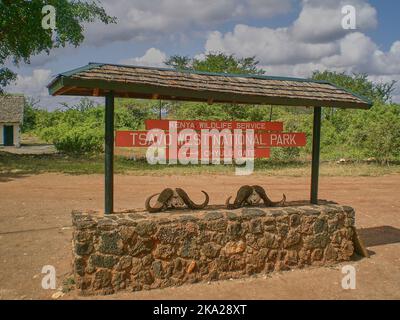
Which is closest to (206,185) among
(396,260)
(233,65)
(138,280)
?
(396,260)

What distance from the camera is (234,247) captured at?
6699 mm

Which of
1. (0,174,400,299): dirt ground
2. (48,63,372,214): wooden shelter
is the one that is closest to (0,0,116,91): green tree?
(0,174,400,299): dirt ground

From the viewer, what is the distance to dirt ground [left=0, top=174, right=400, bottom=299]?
246 inches

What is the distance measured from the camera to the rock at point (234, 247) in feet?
21.9

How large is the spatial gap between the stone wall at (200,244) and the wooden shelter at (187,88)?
60 cm

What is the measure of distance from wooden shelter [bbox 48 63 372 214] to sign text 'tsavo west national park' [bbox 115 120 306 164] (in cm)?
40

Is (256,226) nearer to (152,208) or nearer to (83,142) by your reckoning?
(152,208)

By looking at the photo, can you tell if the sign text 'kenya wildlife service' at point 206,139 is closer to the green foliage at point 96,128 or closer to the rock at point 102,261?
the rock at point 102,261

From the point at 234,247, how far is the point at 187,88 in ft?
8.17

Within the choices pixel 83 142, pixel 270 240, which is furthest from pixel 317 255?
pixel 83 142

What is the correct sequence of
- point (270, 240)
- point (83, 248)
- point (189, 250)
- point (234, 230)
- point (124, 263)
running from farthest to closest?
point (270, 240) → point (234, 230) → point (189, 250) → point (124, 263) → point (83, 248)

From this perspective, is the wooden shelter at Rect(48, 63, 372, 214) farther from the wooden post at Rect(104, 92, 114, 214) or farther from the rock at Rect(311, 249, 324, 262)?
the rock at Rect(311, 249, 324, 262)

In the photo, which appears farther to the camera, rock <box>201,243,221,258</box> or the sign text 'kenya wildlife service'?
the sign text 'kenya wildlife service'

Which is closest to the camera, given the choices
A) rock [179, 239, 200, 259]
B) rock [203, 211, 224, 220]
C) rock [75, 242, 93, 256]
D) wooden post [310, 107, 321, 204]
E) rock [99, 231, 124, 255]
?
rock [75, 242, 93, 256]
